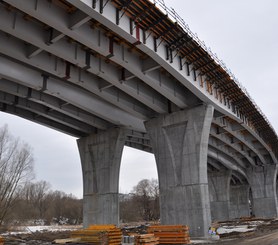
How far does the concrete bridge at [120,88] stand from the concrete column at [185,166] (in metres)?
0.07

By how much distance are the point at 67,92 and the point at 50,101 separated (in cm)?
259

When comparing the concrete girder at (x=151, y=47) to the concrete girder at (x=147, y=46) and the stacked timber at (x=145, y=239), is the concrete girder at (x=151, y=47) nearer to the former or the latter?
the concrete girder at (x=147, y=46)

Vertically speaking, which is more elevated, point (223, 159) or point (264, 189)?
point (223, 159)

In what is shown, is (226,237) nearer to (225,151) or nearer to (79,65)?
(79,65)

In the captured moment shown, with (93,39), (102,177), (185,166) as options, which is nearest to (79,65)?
(93,39)

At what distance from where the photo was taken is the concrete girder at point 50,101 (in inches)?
766

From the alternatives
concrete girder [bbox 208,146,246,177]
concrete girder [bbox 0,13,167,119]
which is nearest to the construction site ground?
concrete girder [bbox 0,13,167,119]

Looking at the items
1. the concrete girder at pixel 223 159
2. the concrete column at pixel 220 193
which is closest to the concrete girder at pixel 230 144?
the concrete girder at pixel 223 159

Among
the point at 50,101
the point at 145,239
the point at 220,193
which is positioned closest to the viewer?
the point at 145,239

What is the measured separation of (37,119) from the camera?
26.0 m

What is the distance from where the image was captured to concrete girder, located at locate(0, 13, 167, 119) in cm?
1374

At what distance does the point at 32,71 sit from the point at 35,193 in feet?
255

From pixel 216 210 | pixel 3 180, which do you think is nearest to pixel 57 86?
pixel 3 180

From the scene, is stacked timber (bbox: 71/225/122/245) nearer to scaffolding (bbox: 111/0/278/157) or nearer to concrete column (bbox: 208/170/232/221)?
scaffolding (bbox: 111/0/278/157)
